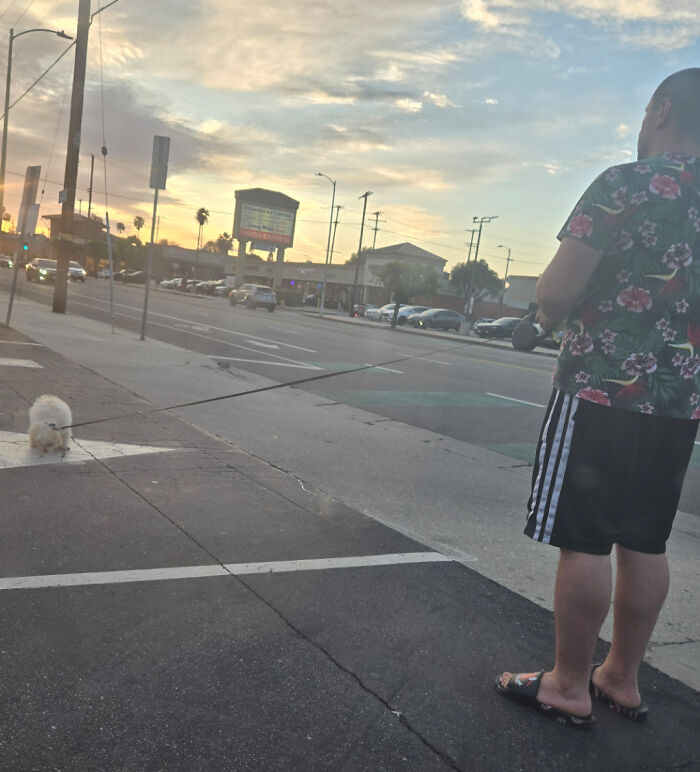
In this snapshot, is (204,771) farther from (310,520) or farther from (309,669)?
(310,520)

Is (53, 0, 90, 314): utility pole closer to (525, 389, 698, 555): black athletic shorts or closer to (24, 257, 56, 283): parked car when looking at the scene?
(525, 389, 698, 555): black athletic shorts

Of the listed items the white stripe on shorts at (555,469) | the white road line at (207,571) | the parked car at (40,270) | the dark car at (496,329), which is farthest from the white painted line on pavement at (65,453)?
the parked car at (40,270)

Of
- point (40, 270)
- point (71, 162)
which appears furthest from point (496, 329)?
point (71, 162)

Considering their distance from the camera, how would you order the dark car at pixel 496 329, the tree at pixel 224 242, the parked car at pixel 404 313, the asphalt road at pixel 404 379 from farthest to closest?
the tree at pixel 224 242, the parked car at pixel 404 313, the dark car at pixel 496 329, the asphalt road at pixel 404 379

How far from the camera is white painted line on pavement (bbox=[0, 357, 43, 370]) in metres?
8.98

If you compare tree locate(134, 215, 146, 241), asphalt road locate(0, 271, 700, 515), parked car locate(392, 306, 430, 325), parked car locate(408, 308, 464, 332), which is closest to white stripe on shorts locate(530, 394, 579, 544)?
asphalt road locate(0, 271, 700, 515)

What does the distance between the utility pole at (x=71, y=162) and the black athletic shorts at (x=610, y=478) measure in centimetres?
1848

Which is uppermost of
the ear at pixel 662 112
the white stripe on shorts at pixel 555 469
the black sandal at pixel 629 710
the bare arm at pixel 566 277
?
the ear at pixel 662 112

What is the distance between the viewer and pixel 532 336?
8.93ft

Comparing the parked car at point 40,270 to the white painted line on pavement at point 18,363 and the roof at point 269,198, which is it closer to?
the white painted line on pavement at point 18,363

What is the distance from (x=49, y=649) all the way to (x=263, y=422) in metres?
4.76

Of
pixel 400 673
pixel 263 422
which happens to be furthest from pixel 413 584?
pixel 263 422

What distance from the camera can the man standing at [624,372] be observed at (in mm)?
2236

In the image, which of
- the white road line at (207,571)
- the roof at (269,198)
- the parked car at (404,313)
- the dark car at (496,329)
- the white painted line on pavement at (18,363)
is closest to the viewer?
the white road line at (207,571)
